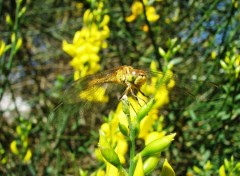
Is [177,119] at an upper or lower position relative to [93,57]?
lower

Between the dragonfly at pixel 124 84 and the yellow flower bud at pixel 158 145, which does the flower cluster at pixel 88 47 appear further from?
the yellow flower bud at pixel 158 145

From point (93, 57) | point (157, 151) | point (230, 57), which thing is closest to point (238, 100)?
point (230, 57)

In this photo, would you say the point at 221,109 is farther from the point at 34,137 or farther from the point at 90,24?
the point at 34,137

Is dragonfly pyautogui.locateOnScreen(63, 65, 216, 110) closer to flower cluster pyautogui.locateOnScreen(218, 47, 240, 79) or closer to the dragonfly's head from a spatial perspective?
the dragonfly's head

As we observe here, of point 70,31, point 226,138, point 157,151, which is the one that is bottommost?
point 226,138

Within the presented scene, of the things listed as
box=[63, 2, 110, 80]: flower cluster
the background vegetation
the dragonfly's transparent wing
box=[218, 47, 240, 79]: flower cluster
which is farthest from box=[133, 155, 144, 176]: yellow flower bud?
box=[63, 2, 110, 80]: flower cluster

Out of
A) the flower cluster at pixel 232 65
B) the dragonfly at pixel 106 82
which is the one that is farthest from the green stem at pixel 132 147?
the flower cluster at pixel 232 65
